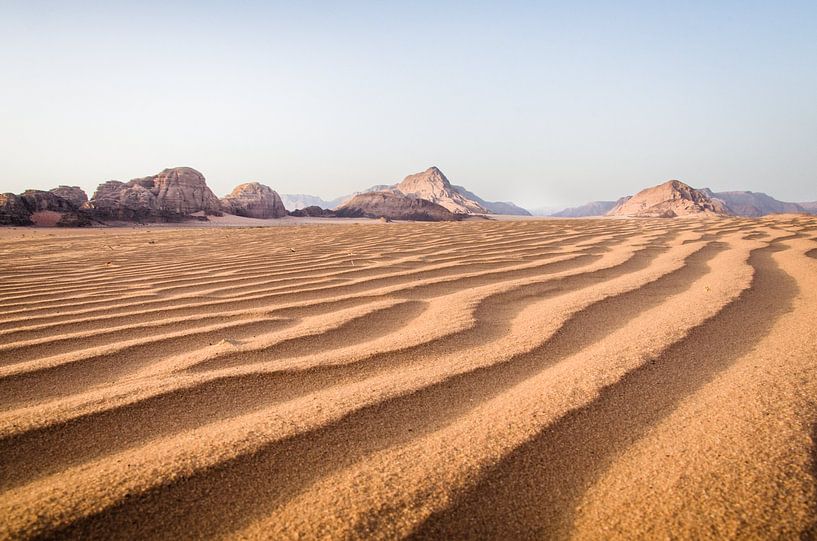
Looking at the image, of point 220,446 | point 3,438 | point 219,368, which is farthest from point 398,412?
point 3,438

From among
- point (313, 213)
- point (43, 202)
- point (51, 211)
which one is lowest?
point (313, 213)

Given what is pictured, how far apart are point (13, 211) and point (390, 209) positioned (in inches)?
720

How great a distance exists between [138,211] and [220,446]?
18645mm

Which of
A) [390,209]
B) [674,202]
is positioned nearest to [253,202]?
[390,209]

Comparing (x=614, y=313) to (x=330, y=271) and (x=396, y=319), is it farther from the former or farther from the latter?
(x=330, y=271)

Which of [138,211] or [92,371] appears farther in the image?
[138,211]

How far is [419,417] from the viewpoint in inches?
36.2

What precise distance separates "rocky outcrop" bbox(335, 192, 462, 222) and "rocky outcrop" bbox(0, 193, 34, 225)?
1489 centimetres

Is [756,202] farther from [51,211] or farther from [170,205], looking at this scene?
[51,211]

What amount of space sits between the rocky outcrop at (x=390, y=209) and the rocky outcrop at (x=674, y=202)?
2079cm

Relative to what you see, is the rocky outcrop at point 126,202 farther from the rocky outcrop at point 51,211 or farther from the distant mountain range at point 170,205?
the rocky outcrop at point 51,211

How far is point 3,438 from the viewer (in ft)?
2.78

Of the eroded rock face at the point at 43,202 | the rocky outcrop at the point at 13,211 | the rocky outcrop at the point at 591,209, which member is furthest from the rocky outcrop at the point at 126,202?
the rocky outcrop at the point at 591,209

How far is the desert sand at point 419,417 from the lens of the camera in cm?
63
